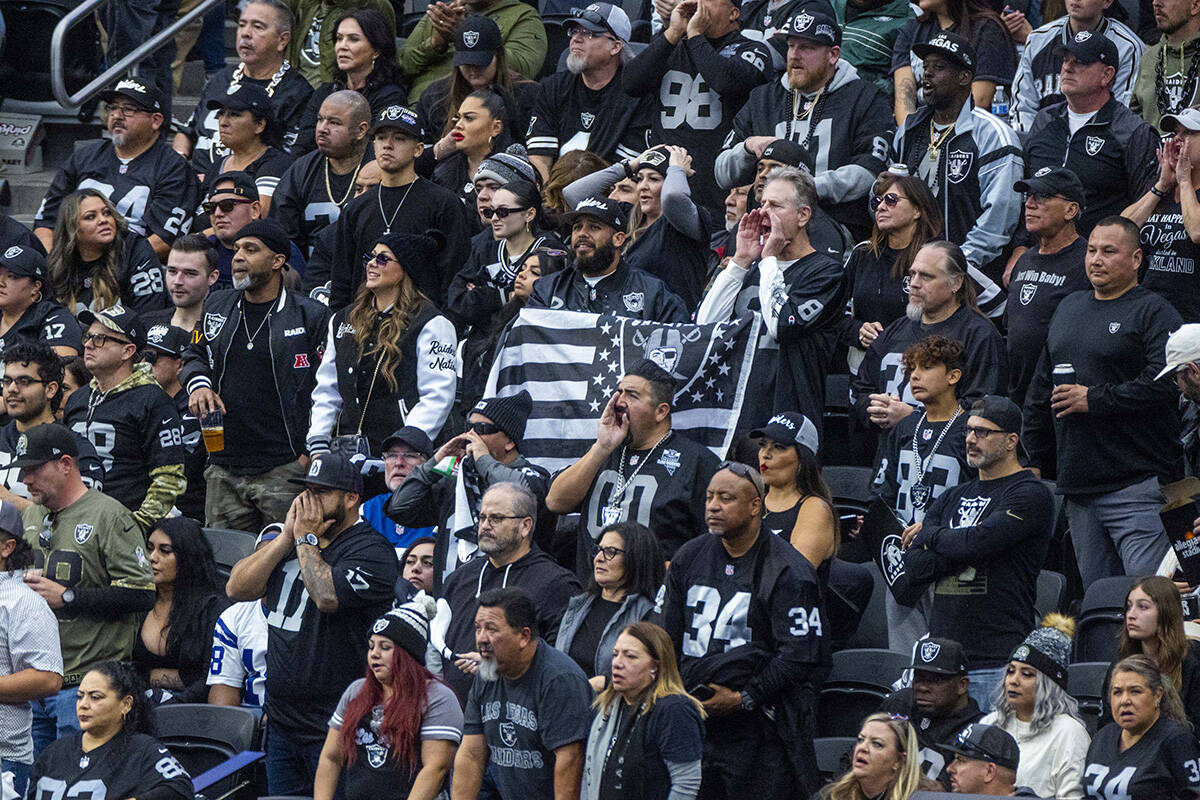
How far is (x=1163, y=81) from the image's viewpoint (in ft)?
37.3

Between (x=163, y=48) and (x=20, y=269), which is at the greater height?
(x=163, y=48)

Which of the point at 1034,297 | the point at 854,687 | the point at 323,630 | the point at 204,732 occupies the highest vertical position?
the point at 1034,297

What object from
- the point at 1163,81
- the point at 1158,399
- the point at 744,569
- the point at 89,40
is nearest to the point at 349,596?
the point at 744,569

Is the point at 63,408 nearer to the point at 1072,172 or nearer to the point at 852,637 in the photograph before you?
the point at 852,637

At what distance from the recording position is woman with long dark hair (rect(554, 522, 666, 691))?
27.4 feet

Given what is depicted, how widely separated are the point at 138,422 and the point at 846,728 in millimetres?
4449

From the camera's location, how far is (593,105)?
12.7 metres

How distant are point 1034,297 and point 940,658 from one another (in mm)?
2699

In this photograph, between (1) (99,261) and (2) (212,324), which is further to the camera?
(1) (99,261)

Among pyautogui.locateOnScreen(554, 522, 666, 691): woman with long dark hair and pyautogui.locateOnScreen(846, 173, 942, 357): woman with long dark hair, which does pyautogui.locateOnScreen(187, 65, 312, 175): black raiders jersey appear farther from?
pyautogui.locateOnScreen(554, 522, 666, 691): woman with long dark hair


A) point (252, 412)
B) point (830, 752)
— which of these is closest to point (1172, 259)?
point (830, 752)

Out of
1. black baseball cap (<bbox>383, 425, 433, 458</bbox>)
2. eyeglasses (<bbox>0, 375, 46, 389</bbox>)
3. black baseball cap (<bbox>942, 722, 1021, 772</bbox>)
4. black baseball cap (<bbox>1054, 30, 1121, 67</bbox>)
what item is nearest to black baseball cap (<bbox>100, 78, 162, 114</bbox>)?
eyeglasses (<bbox>0, 375, 46, 389</bbox>)

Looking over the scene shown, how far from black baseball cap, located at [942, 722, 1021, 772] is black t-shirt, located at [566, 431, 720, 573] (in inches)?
73.1

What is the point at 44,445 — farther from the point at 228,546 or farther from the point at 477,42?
the point at 477,42
